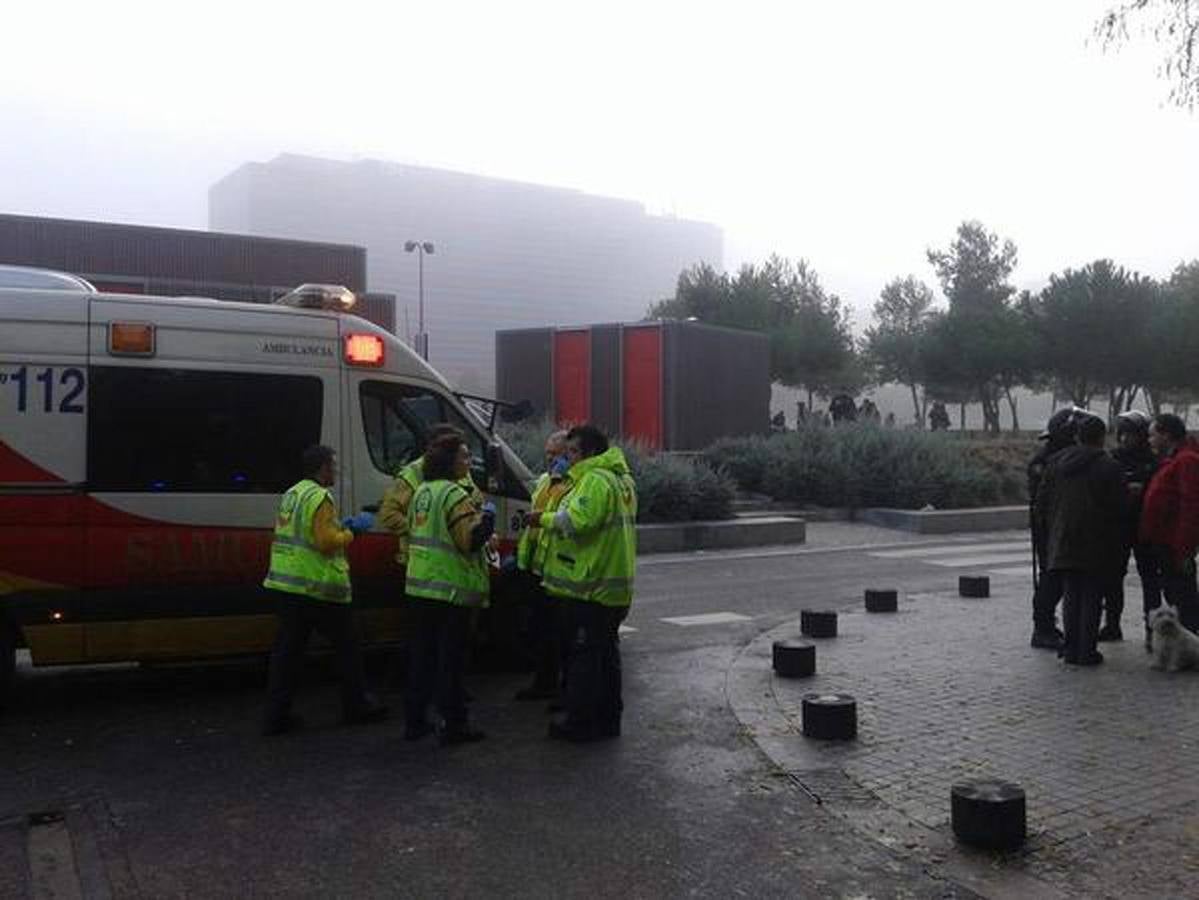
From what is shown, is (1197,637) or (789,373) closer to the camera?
(1197,637)

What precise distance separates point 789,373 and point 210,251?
30.6m

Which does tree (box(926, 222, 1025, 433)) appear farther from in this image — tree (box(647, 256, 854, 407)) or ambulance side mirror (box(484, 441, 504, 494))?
ambulance side mirror (box(484, 441, 504, 494))

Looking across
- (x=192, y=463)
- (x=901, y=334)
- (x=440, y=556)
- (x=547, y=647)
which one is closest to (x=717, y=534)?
(x=547, y=647)

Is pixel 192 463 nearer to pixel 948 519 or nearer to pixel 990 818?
pixel 990 818

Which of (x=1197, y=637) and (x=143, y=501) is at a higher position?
(x=143, y=501)

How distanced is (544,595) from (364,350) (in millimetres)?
1915

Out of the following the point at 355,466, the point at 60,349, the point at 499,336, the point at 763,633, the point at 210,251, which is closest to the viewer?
the point at 60,349

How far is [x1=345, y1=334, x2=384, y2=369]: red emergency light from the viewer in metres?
7.05

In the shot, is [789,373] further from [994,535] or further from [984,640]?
[984,640]

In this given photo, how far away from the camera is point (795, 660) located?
288 inches

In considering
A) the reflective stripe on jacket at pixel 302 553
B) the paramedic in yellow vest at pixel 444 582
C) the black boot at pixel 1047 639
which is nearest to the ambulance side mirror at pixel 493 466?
the paramedic in yellow vest at pixel 444 582

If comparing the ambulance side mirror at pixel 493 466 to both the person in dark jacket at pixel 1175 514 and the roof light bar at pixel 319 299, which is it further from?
the person in dark jacket at pixel 1175 514

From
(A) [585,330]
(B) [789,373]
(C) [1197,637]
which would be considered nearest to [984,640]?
(C) [1197,637]

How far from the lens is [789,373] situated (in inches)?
2176
